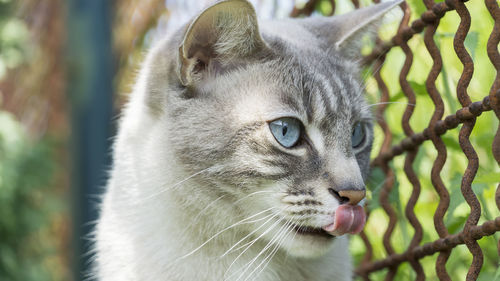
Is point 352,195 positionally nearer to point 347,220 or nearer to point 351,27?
point 347,220

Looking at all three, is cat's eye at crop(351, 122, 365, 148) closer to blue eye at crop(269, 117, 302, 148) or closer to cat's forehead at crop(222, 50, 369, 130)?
cat's forehead at crop(222, 50, 369, 130)

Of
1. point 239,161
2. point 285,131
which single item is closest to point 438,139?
point 285,131

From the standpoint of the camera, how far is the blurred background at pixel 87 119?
188cm

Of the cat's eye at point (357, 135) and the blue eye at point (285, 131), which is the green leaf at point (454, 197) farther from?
the blue eye at point (285, 131)

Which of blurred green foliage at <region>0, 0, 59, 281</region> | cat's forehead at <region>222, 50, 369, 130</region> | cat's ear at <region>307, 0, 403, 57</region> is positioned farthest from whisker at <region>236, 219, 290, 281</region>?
blurred green foliage at <region>0, 0, 59, 281</region>

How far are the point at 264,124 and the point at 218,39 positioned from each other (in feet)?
0.89

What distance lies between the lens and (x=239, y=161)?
1.43m

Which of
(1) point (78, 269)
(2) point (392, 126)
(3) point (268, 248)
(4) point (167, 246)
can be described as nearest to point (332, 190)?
(3) point (268, 248)

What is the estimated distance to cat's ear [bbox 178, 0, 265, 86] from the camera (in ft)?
4.77

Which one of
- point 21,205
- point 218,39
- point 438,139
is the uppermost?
point 218,39

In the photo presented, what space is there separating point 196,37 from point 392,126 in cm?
114

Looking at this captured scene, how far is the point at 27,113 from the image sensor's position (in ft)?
16.2

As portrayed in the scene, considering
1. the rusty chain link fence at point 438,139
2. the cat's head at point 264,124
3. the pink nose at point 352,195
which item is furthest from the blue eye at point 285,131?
the rusty chain link fence at point 438,139

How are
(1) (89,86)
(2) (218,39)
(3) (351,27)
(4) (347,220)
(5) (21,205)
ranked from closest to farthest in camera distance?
(4) (347,220) → (2) (218,39) → (3) (351,27) → (1) (89,86) → (5) (21,205)
